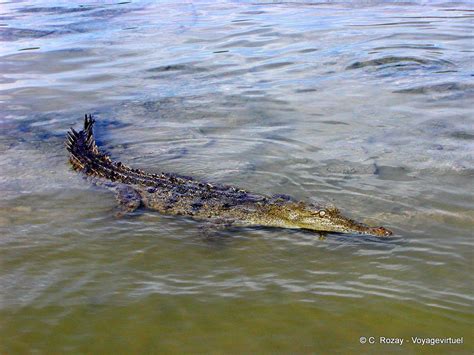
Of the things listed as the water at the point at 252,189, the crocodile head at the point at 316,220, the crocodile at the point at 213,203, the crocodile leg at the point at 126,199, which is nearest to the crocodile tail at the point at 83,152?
the crocodile at the point at 213,203

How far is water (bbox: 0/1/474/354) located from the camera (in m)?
4.57

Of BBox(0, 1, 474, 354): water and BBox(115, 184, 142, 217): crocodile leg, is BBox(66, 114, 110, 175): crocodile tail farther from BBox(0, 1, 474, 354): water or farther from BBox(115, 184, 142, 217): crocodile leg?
BBox(115, 184, 142, 217): crocodile leg

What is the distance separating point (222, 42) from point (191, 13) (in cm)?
664

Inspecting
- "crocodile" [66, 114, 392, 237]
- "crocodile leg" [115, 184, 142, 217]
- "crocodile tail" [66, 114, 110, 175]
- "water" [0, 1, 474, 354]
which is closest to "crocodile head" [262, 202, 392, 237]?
"crocodile" [66, 114, 392, 237]

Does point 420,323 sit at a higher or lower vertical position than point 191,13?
lower

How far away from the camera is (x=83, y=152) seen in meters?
8.21

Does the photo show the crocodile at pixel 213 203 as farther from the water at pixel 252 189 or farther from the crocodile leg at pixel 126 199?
the water at pixel 252 189

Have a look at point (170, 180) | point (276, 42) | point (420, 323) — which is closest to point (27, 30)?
point (276, 42)

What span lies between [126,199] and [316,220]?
8.42 feet

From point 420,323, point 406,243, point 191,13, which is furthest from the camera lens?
point 191,13

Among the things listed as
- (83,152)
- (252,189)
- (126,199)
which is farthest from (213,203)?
(83,152)

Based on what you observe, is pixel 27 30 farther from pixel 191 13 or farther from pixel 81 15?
pixel 191 13

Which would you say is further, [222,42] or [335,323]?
[222,42]

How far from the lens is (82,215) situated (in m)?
6.69
